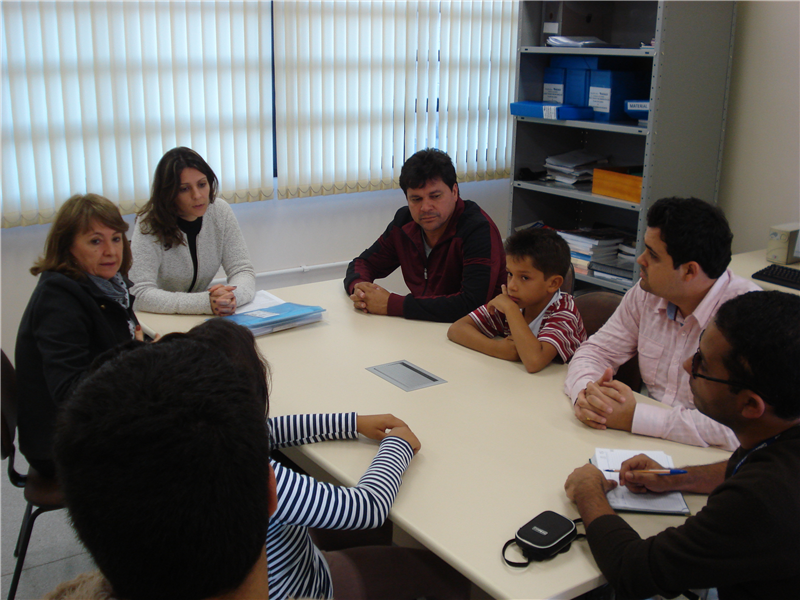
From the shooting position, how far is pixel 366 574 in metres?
1.44

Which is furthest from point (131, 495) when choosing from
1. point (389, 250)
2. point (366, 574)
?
point (389, 250)

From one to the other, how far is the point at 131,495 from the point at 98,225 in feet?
4.97

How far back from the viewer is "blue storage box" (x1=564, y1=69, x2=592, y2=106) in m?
3.76

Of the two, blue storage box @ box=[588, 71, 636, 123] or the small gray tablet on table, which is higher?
blue storage box @ box=[588, 71, 636, 123]

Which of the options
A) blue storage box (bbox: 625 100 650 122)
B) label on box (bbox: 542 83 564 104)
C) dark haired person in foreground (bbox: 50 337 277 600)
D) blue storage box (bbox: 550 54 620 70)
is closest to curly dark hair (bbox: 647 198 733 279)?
dark haired person in foreground (bbox: 50 337 277 600)

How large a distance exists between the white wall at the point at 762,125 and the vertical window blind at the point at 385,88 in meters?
1.42

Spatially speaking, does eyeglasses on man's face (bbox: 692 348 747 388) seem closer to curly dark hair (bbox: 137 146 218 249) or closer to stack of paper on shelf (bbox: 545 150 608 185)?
curly dark hair (bbox: 137 146 218 249)

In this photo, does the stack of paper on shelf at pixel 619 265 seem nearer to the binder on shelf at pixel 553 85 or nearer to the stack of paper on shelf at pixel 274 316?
the binder on shelf at pixel 553 85

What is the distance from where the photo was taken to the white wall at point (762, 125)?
3363 millimetres

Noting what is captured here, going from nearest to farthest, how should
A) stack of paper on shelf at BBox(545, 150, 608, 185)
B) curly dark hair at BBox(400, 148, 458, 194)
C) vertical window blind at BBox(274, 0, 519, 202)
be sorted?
curly dark hair at BBox(400, 148, 458, 194)
vertical window blind at BBox(274, 0, 519, 202)
stack of paper on shelf at BBox(545, 150, 608, 185)

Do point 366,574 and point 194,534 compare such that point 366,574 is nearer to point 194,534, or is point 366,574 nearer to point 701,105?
point 194,534

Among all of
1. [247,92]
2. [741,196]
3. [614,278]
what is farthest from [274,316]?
[741,196]

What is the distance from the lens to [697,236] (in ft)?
5.75

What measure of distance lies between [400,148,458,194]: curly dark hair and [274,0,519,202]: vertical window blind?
4.49 ft
